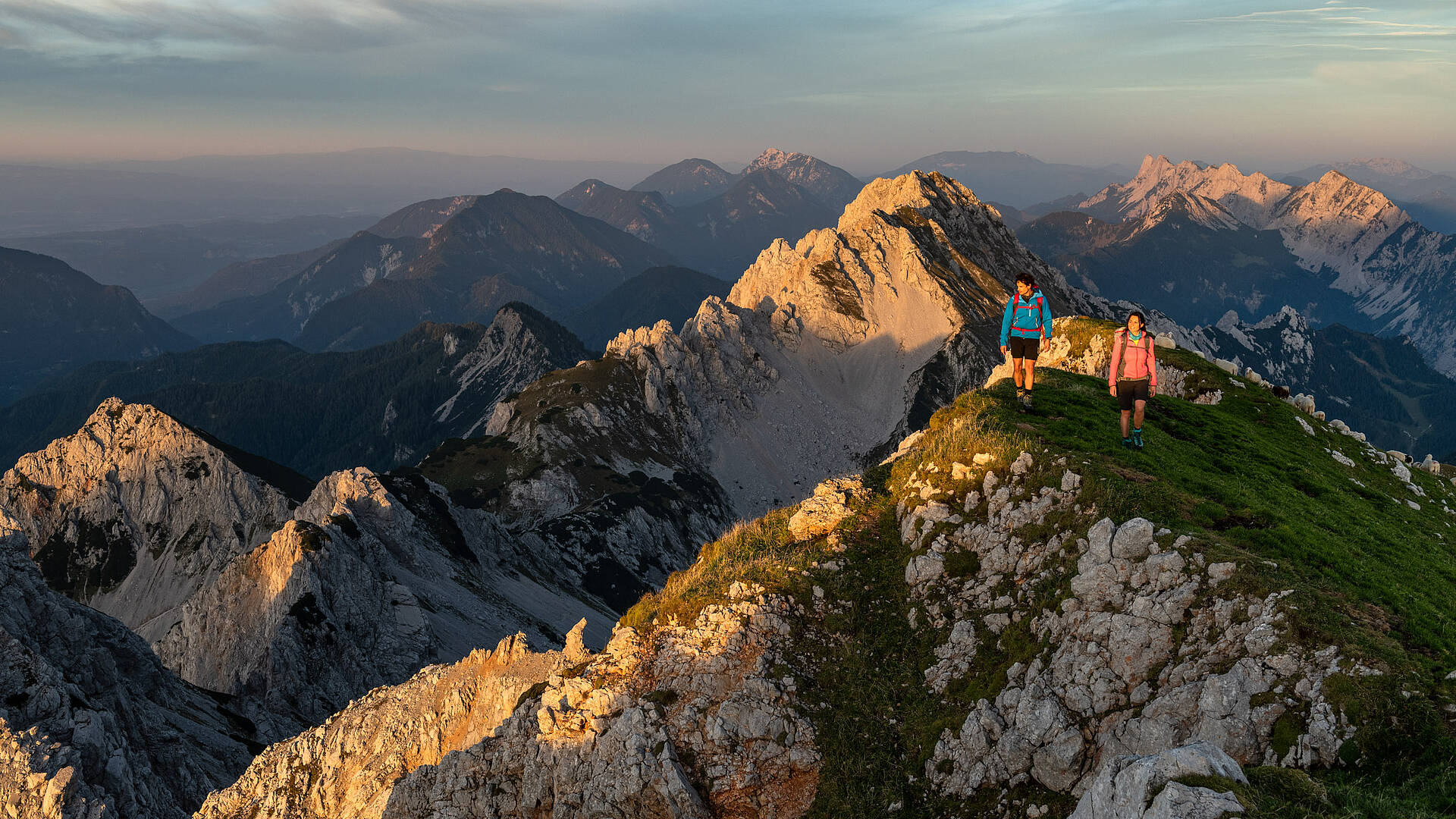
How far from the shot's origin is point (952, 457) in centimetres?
2514

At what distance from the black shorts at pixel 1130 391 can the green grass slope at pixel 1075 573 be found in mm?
1287

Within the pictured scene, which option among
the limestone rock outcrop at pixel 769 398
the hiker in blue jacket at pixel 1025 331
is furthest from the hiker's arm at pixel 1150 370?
the limestone rock outcrop at pixel 769 398

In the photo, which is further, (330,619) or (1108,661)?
(330,619)

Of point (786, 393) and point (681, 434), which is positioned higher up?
point (786, 393)

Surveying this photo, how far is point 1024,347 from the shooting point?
2903 cm

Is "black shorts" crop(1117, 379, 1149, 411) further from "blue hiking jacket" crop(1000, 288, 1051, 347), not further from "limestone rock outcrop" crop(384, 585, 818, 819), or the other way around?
"limestone rock outcrop" crop(384, 585, 818, 819)

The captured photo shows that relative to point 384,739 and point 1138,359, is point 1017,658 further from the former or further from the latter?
point 384,739

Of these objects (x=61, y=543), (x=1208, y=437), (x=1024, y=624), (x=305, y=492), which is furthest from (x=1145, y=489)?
(x=61, y=543)

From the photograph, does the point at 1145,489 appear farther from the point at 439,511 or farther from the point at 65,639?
the point at 439,511

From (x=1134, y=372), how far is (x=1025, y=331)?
4137 mm

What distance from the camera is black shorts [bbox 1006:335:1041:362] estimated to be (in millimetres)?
28938

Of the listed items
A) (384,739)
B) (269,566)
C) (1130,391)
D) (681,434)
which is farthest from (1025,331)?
(681,434)

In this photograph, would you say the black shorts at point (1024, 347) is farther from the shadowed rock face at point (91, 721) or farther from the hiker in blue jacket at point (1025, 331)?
the shadowed rock face at point (91, 721)

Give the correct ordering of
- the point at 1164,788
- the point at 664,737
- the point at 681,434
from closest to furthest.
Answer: the point at 1164,788
the point at 664,737
the point at 681,434
